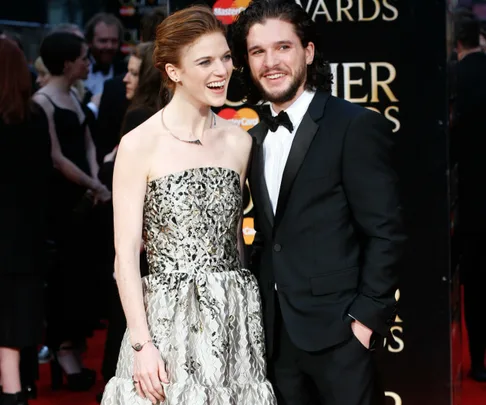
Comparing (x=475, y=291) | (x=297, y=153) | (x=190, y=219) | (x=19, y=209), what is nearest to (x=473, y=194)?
(x=475, y=291)

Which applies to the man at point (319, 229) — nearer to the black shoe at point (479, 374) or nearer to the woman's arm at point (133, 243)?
the woman's arm at point (133, 243)

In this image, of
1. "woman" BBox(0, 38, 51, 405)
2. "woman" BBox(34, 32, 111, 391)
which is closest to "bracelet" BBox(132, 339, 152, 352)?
"woman" BBox(0, 38, 51, 405)

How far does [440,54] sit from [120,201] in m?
1.69

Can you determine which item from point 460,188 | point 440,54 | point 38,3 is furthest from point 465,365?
point 38,3

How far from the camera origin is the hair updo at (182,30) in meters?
2.94

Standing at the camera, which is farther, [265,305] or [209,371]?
[265,305]

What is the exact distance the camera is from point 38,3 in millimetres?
10430

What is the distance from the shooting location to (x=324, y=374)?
10.1ft

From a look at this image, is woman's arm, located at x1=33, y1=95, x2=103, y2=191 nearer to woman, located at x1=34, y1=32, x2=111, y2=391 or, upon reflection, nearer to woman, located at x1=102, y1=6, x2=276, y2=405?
woman, located at x1=34, y1=32, x2=111, y2=391

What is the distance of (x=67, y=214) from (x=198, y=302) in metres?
2.91

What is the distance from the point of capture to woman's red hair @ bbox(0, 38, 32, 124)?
4.90m

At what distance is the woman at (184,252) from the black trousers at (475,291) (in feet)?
10.5

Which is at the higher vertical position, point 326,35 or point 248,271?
point 326,35

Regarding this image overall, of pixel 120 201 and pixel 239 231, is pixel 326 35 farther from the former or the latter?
pixel 120 201
